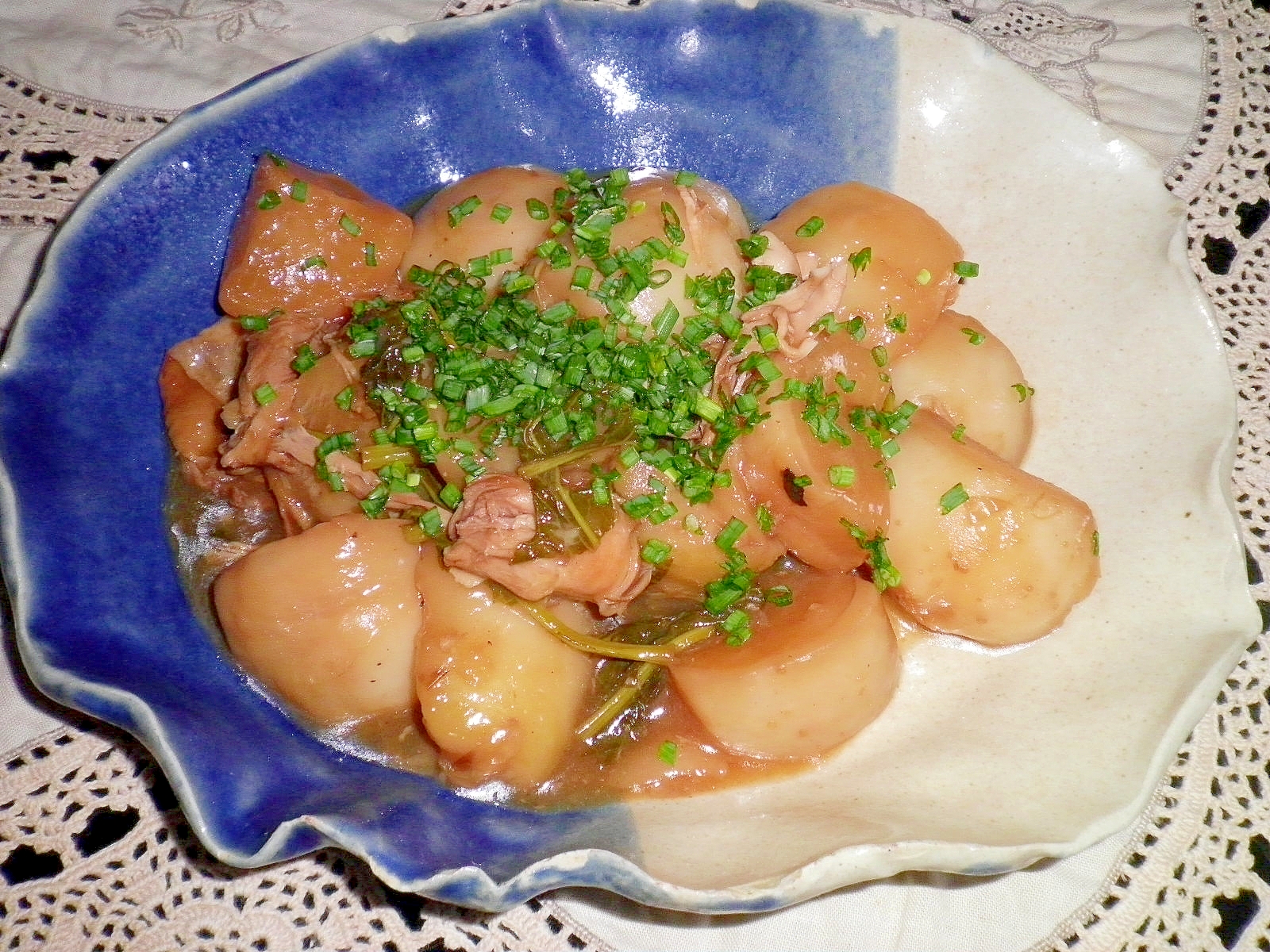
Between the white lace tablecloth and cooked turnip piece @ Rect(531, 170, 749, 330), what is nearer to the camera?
the white lace tablecloth

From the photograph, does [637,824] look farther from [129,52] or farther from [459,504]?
[129,52]

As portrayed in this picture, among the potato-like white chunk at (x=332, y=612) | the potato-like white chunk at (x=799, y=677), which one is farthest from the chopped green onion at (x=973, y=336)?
the potato-like white chunk at (x=332, y=612)

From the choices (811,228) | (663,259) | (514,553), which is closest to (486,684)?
(514,553)

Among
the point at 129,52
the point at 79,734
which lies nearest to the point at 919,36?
the point at 129,52

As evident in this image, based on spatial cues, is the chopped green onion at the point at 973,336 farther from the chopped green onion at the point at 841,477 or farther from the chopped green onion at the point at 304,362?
the chopped green onion at the point at 304,362

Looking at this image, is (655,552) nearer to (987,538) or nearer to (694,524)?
(694,524)

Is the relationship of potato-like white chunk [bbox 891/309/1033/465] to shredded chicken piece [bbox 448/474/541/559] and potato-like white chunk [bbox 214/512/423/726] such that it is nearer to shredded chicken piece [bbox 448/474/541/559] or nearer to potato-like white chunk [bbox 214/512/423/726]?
shredded chicken piece [bbox 448/474/541/559]

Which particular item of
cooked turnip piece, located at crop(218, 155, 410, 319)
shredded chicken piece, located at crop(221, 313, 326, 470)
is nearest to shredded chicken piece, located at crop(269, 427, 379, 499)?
shredded chicken piece, located at crop(221, 313, 326, 470)
